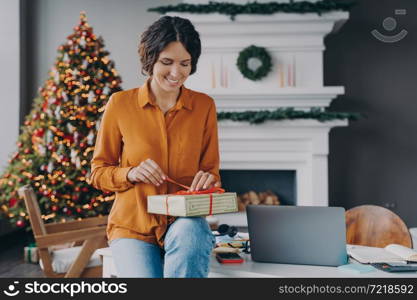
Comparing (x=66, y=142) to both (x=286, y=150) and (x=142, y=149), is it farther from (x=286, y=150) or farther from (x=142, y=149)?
(x=142, y=149)

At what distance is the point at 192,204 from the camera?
4.15 ft

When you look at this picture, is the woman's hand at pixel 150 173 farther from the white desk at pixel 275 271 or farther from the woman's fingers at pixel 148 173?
the white desk at pixel 275 271

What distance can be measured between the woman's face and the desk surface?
597 millimetres

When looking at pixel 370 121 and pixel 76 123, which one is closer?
pixel 76 123

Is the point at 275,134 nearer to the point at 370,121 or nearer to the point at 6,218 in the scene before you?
the point at 370,121

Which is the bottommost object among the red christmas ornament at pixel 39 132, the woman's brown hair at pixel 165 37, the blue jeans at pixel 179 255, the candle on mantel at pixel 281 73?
the blue jeans at pixel 179 255

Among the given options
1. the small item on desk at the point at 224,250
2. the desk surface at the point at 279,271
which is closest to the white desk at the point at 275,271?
the desk surface at the point at 279,271

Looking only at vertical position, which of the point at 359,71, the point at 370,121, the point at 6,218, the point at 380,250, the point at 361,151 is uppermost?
the point at 359,71

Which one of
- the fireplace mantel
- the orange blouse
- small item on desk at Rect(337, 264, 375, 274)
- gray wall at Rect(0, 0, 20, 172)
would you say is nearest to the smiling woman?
the orange blouse

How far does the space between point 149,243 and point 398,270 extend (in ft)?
2.45

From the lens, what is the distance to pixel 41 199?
157 inches

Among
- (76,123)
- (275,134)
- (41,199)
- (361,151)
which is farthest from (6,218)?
(361,151)

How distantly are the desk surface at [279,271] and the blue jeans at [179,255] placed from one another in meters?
0.16

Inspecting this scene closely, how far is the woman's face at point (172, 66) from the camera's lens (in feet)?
4.92
